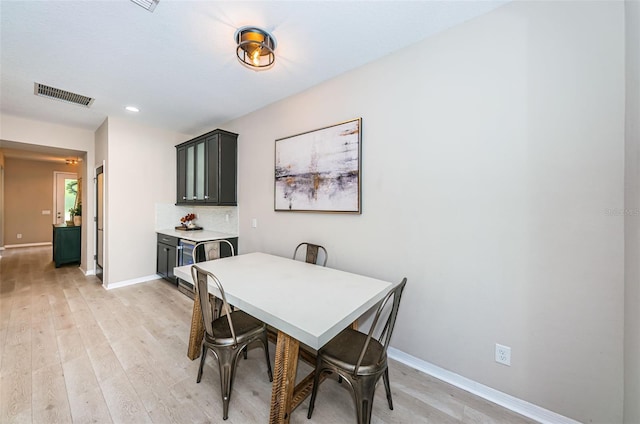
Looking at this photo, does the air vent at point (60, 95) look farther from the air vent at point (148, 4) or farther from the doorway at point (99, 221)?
the air vent at point (148, 4)

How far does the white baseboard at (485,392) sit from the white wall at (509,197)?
1.7 inches

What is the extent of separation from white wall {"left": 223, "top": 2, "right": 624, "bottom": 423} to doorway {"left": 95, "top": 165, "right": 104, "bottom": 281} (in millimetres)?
4106

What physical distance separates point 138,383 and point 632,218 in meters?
3.11

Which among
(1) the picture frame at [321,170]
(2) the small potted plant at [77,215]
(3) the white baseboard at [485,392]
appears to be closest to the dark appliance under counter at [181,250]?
(1) the picture frame at [321,170]

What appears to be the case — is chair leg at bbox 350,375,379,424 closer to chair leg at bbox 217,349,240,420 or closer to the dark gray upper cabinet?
chair leg at bbox 217,349,240,420

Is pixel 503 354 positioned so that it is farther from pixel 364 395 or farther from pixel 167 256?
pixel 167 256

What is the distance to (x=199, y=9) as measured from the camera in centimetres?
165

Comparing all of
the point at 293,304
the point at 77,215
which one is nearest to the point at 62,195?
the point at 77,215

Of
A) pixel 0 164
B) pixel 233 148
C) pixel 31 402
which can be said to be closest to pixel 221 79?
pixel 233 148

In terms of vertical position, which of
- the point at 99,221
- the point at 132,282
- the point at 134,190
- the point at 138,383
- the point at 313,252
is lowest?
the point at 138,383

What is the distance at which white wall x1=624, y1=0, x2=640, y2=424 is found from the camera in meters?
1.09

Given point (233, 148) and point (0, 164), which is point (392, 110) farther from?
point (0, 164)

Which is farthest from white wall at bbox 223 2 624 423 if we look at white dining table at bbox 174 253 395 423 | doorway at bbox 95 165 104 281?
doorway at bbox 95 165 104 281

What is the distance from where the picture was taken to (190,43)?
6.50 feet
